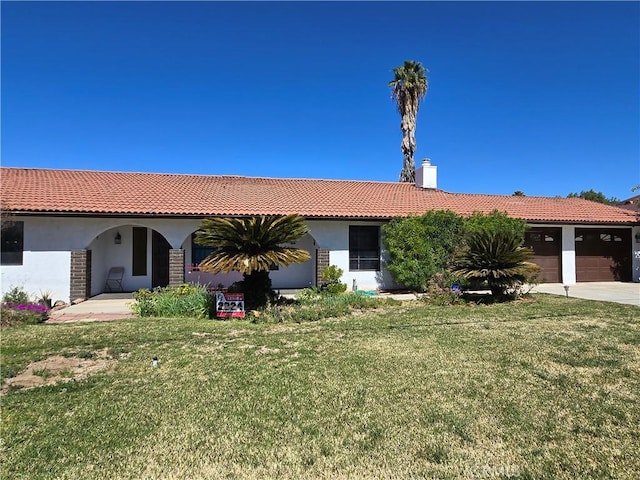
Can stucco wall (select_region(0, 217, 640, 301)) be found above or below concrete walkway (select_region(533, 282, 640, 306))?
above

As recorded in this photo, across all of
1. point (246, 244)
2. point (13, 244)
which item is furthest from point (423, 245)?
point (13, 244)

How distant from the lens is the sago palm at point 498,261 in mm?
11008

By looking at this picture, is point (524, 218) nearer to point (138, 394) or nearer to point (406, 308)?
point (406, 308)

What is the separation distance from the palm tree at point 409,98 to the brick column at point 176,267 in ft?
61.3

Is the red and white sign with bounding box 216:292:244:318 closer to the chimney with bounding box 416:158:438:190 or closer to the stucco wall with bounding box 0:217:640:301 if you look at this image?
the stucco wall with bounding box 0:217:640:301

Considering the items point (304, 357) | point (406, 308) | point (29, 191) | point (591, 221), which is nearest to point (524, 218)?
point (591, 221)

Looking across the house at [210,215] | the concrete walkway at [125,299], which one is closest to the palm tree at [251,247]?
the concrete walkway at [125,299]

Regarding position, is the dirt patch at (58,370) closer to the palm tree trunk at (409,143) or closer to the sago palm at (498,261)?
the sago palm at (498,261)

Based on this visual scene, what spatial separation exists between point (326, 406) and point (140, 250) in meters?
12.9

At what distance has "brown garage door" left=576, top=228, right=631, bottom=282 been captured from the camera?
58.1 ft

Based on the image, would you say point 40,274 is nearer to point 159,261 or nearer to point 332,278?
point 159,261

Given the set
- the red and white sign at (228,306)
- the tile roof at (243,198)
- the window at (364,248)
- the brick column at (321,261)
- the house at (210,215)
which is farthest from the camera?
the window at (364,248)

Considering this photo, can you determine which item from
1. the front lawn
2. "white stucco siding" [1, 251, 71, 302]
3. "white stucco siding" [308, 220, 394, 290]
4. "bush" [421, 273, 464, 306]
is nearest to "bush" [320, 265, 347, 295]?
"white stucco siding" [308, 220, 394, 290]

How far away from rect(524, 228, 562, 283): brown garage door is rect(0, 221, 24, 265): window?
61.7ft
